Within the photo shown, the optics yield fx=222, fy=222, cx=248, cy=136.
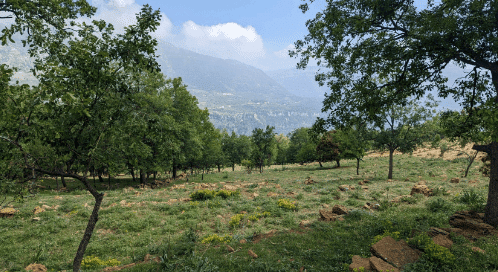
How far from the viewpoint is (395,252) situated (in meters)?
7.15

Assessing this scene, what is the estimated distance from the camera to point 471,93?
9.82 m

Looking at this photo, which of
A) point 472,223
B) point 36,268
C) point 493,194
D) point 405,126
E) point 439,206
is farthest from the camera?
point 405,126

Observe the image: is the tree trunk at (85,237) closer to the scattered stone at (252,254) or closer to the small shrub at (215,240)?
the small shrub at (215,240)

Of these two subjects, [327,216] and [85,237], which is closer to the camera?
[85,237]

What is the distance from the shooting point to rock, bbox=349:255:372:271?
6.44 metres

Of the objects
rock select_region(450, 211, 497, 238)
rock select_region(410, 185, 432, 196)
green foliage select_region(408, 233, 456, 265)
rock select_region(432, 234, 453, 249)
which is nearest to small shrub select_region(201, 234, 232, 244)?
green foliage select_region(408, 233, 456, 265)

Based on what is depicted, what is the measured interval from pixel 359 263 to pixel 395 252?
146 centimetres

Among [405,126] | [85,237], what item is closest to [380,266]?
[85,237]

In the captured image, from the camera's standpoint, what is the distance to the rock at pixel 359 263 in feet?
21.1

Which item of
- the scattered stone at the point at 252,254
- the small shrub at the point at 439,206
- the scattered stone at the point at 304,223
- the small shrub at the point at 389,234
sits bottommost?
the scattered stone at the point at 304,223

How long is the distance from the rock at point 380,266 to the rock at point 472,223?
426 cm

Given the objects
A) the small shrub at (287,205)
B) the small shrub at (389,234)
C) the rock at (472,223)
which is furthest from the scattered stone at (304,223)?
the rock at (472,223)

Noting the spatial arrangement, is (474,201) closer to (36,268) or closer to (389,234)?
(389,234)

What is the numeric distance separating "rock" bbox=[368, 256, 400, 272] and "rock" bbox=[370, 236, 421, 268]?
29 centimetres
